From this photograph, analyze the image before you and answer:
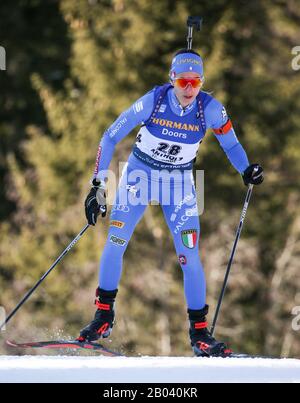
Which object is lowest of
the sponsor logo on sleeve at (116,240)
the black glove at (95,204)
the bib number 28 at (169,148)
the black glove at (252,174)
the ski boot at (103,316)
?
the ski boot at (103,316)

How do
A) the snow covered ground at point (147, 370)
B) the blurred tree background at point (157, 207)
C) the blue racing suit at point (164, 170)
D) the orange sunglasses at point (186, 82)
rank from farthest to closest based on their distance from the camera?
the blurred tree background at point (157, 207)
the blue racing suit at point (164, 170)
the orange sunglasses at point (186, 82)
the snow covered ground at point (147, 370)

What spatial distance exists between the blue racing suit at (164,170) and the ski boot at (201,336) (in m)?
0.07

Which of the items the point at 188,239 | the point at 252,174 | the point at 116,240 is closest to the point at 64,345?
the point at 116,240

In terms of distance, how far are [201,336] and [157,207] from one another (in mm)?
15668

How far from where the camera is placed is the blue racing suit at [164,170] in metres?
6.82

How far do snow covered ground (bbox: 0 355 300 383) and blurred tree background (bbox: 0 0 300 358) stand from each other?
15811 millimetres

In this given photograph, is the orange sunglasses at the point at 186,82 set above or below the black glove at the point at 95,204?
above

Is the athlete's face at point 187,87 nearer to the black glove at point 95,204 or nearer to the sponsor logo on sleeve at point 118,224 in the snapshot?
the black glove at point 95,204

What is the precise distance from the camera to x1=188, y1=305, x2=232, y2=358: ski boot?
690 centimetres

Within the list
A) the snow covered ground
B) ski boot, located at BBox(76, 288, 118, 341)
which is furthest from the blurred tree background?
the snow covered ground

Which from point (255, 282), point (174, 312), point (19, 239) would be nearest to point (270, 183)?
point (255, 282)

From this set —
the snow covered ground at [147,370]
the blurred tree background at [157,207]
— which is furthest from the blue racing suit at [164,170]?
the blurred tree background at [157,207]

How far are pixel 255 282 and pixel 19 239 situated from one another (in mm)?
6693

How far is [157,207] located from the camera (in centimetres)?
2262
